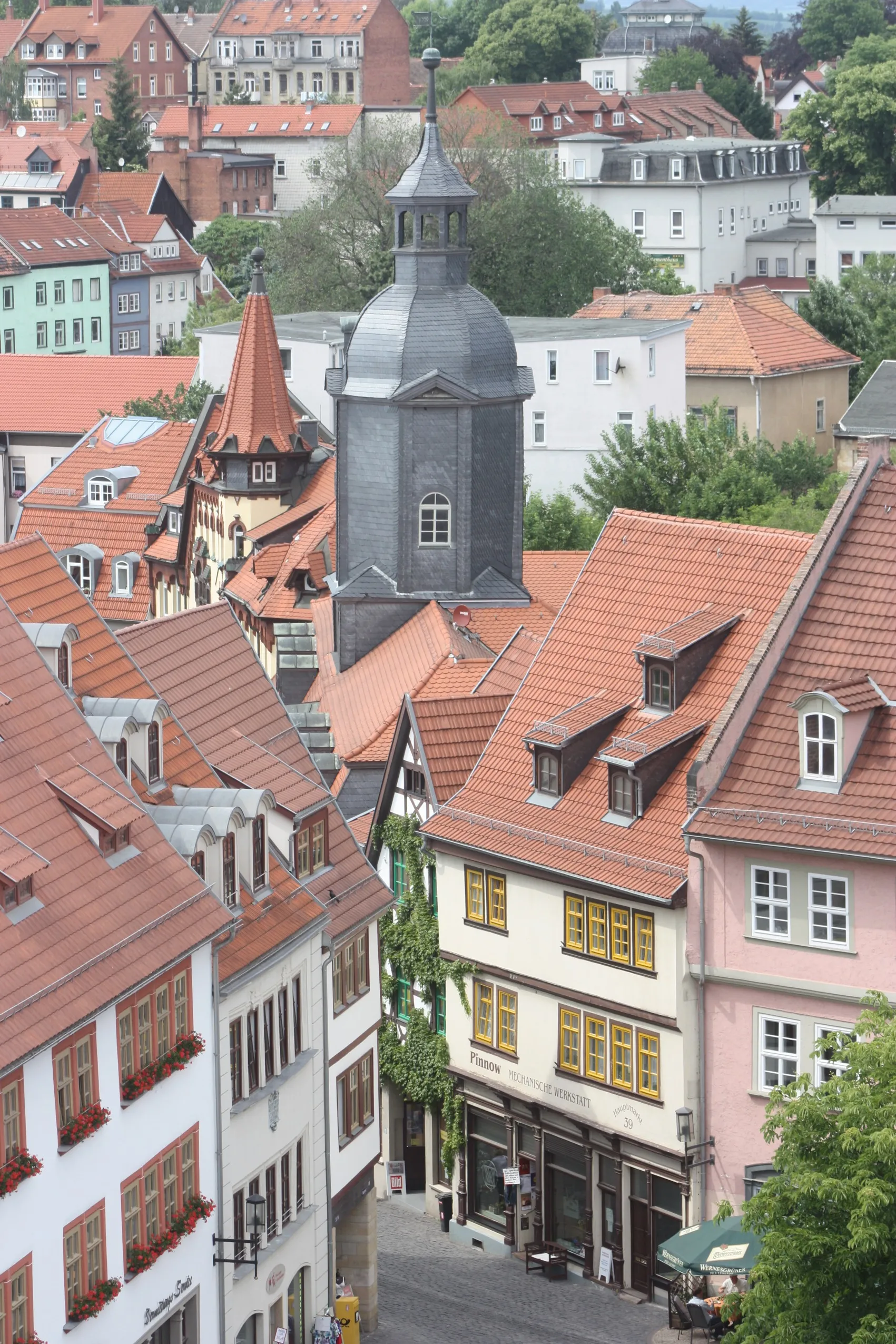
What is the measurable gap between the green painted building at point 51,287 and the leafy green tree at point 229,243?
1777cm

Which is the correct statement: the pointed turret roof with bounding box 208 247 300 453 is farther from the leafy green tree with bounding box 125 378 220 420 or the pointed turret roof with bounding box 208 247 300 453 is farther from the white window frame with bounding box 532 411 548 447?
the leafy green tree with bounding box 125 378 220 420

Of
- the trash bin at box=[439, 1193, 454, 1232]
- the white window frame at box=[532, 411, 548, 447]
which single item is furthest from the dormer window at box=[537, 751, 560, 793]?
the white window frame at box=[532, 411, 548, 447]

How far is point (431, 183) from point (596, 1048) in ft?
83.2

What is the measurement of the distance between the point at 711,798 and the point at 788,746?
151cm

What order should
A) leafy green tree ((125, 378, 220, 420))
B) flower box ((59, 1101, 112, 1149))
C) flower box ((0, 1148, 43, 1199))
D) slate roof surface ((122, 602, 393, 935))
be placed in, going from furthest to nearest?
leafy green tree ((125, 378, 220, 420)) → slate roof surface ((122, 602, 393, 935)) → flower box ((59, 1101, 112, 1149)) → flower box ((0, 1148, 43, 1199))

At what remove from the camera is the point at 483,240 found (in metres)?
120

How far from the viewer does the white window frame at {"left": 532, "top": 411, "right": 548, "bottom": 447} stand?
9894cm

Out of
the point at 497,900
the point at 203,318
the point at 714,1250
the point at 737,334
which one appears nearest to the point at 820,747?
the point at 714,1250

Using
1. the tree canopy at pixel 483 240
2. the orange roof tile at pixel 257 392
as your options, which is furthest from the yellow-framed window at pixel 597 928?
the tree canopy at pixel 483 240

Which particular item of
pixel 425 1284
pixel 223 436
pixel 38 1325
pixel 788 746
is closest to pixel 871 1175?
pixel 38 1325

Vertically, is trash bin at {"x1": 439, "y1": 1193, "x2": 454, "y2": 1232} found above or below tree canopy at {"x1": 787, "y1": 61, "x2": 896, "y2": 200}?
below

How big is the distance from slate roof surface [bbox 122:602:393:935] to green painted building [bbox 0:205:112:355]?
4347 inches

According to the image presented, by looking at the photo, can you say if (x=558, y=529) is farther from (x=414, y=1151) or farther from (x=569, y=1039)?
(x=569, y=1039)

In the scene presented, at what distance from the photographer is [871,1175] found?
34438mm
